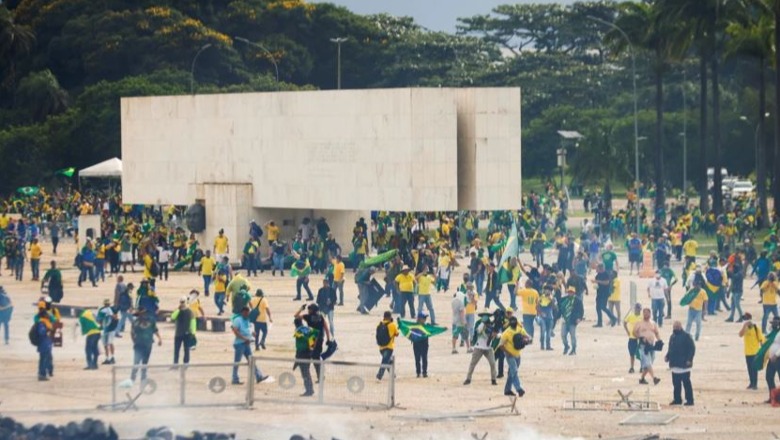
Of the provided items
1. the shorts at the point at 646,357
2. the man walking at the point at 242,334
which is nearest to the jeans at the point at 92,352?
the man walking at the point at 242,334

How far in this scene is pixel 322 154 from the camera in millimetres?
51719

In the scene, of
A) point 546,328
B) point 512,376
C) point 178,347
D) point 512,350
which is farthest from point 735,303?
point 178,347

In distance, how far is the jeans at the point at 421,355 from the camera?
2894cm

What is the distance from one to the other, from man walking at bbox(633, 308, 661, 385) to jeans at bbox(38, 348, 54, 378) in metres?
9.31

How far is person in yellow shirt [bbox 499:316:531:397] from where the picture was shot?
1050 inches

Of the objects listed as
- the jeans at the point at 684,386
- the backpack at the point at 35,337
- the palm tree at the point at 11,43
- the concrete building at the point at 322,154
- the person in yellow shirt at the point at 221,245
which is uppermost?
the palm tree at the point at 11,43

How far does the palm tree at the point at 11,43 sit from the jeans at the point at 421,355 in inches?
3691

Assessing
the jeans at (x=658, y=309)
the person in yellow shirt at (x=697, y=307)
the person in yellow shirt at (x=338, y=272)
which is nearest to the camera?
the person in yellow shirt at (x=697, y=307)

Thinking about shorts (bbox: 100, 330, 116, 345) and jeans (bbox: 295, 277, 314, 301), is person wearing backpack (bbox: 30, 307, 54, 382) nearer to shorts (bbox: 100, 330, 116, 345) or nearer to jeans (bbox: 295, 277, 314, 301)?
shorts (bbox: 100, 330, 116, 345)

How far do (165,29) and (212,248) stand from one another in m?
65.3

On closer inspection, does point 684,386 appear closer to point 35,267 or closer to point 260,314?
point 260,314

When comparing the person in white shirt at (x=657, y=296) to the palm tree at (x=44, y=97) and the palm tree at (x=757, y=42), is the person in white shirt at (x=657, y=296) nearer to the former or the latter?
the palm tree at (x=757, y=42)

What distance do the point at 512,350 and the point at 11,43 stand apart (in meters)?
97.1

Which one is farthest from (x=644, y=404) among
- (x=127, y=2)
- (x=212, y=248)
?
(x=127, y=2)
